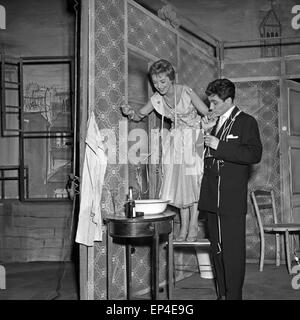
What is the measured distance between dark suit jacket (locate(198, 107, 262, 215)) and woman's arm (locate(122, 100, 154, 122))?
0.81 meters

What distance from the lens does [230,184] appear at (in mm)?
3205

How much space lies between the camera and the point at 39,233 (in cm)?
612

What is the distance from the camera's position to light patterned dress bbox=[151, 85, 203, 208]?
13.5ft

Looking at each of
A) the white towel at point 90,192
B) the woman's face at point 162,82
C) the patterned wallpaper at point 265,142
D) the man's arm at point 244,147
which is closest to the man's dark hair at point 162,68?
the woman's face at point 162,82

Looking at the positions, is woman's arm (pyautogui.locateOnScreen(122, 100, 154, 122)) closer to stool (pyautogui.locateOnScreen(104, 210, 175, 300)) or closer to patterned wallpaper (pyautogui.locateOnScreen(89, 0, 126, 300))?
patterned wallpaper (pyautogui.locateOnScreen(89, 0, 126, 300))

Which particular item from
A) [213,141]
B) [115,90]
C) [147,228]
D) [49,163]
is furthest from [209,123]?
[49,163]

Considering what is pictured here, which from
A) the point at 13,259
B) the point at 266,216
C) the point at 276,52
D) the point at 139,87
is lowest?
the point at 13,259

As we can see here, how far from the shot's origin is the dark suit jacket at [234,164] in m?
3.13

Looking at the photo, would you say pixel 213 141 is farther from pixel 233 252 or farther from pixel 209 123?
pixel 233 252

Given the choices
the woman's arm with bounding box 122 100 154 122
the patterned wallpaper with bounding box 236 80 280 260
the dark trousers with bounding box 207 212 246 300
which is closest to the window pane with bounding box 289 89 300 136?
the patterned wallpaper with bounding box 236 80 280 260

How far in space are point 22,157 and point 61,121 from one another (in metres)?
0.80

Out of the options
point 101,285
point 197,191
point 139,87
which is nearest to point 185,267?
point 197,191

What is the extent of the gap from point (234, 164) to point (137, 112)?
106 cm
